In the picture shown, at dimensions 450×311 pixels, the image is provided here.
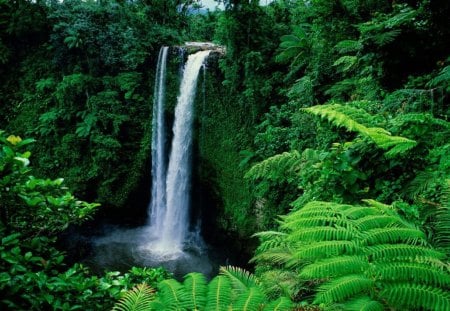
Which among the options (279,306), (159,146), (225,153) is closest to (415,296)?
(279,306)

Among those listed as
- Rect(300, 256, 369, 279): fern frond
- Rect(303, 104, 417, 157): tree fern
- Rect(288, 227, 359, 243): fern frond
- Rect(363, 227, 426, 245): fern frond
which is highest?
Rect(303, 104, 417, 157): tree fern

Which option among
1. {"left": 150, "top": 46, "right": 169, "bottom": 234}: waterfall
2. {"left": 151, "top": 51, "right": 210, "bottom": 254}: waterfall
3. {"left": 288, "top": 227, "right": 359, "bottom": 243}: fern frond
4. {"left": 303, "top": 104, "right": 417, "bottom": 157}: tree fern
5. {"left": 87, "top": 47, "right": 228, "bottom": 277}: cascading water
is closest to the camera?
{"left": 288, "top": 227, "right": 359, "bottom": 243}: fern frond

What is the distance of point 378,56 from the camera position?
209 inches

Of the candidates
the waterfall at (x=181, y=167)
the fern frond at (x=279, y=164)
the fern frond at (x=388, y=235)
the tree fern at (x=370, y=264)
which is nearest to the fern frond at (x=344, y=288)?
the tree fern at (x=370, y=264)

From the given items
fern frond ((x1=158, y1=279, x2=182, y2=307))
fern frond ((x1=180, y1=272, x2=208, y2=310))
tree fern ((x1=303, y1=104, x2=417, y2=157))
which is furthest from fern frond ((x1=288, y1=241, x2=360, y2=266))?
tree fern ((x1=303, y1=104, x2=417, y2=157))

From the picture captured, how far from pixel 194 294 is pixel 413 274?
3.62 ft

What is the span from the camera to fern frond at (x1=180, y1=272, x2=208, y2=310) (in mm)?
1740

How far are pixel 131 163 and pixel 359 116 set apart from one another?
10.4m

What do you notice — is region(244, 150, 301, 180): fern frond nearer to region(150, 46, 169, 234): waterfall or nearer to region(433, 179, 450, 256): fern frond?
region(433, 179, 450, 256): fern frond

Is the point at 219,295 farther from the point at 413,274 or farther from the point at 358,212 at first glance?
the point at 358,212

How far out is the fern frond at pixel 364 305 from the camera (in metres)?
1.60

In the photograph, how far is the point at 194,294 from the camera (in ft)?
5.85

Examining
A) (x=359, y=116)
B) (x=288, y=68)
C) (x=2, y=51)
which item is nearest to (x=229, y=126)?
(x=288, y=68)

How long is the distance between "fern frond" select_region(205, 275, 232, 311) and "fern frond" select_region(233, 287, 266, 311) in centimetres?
5
